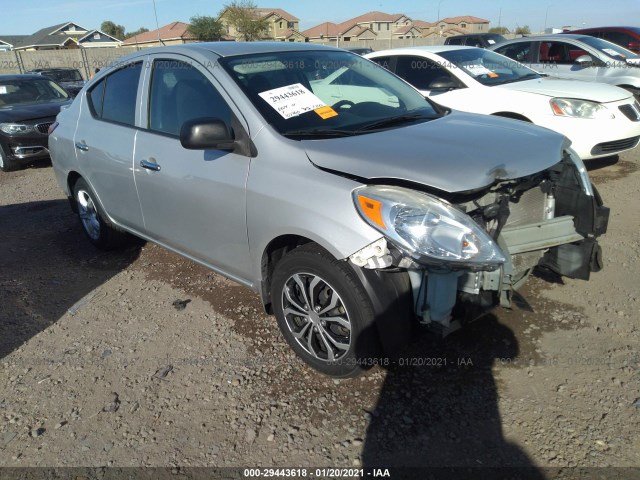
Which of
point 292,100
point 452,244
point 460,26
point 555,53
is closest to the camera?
point 452,244

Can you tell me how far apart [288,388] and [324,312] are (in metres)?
0.49

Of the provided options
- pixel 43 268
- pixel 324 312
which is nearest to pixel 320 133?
pixel 324 312

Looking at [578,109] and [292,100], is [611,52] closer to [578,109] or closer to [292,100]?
[578,109]

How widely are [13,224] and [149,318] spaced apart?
3.39 m

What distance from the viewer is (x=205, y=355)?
314 cm

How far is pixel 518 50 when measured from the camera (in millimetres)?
9367

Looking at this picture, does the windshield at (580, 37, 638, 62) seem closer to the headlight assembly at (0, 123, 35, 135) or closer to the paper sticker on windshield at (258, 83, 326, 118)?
the paper sticker on windshield at (258, 83, 326, 118)

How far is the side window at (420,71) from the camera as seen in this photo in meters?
6.65

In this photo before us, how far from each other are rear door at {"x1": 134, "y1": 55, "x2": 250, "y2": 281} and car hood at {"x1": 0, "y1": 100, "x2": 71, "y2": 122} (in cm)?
597

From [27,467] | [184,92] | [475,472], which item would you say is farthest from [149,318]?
[475,472]

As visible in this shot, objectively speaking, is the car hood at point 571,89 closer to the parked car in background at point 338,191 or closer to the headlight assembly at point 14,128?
the parked car in background at point 338,191

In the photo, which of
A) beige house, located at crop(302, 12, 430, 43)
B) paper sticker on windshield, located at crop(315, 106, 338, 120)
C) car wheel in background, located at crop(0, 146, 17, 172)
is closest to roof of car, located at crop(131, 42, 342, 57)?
paper sticker on windshield, located at crop(315, 106, 338, 120)

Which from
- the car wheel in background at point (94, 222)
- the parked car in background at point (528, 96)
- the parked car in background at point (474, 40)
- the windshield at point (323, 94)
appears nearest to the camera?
the windshield at point (323, 94)

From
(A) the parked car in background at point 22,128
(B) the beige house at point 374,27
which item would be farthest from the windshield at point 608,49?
(B) the beige house at point 374,27
